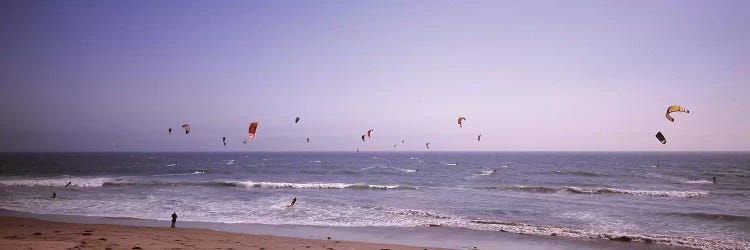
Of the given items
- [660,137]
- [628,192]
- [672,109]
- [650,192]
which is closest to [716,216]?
[672,109]

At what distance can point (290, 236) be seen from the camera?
1493cm

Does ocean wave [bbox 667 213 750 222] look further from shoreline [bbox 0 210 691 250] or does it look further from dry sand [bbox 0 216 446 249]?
dry sand [bbox 0 216 446 249]

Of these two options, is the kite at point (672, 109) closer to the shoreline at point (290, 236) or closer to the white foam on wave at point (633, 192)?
the shoreline at point (290, 236)

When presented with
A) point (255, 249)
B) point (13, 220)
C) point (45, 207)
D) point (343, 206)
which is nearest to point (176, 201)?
point (45, 207)

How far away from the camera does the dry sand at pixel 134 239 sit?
10780 mm

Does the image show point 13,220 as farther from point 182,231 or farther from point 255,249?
point 255,249

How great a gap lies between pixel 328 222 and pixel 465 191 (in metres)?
17.4

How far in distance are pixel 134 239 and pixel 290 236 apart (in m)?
4.89

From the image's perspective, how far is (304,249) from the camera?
1183cm

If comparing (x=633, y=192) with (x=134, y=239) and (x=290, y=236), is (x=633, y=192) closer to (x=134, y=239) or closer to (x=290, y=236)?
(x=290, y=236)

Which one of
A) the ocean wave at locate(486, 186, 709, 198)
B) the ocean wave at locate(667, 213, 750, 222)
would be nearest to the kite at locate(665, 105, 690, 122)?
the ocean wave at locate(667, 213, 750, 222)

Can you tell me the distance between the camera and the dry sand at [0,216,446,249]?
10780 millimetres

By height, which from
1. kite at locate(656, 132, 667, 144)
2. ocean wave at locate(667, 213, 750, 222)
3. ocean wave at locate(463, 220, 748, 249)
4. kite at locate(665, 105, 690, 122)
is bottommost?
ocean wave at locate(667, 213, 750, 222)

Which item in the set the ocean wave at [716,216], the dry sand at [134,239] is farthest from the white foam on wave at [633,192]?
the dry sand at [134,239]
